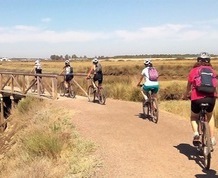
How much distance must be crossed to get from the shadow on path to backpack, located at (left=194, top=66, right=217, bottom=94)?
4.74ft

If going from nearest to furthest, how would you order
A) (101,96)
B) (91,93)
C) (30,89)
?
(101,96) → (91,93) → (30,89)

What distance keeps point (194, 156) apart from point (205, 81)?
1.84m

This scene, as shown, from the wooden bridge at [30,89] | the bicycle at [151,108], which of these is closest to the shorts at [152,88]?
the bicycle at [151,108]

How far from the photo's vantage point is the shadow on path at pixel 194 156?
7020 mm

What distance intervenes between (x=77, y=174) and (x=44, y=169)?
0.65 metres

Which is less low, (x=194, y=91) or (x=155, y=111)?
(x=194, y=91)

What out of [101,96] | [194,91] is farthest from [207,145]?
[101,96]

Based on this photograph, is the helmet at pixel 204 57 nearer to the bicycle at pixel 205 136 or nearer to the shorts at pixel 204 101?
the shorts at pixel 204 101

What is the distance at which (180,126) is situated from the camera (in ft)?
38.4

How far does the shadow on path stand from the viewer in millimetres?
7020

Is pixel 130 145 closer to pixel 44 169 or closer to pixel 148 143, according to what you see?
pixel 148 143

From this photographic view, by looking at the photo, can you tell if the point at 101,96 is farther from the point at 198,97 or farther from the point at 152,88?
the point at 198,97

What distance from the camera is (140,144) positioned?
9.12 meters

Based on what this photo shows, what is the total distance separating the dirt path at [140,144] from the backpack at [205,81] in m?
1.49
